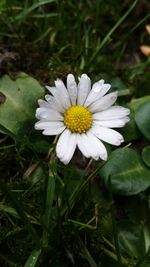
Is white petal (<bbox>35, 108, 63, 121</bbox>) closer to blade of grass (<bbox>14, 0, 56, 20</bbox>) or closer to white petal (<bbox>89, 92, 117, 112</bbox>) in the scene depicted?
white petal (<bbox>89, 92, 117, 112</bbox>)

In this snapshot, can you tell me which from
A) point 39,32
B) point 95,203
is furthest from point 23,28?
point 95,203

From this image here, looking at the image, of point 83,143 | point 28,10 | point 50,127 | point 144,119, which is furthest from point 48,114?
point 28,10

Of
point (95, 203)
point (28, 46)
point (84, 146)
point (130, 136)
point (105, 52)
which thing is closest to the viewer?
point (84, 146)

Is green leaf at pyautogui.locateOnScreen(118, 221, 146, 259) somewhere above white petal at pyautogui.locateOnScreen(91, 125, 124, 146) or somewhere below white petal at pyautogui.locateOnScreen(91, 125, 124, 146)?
below

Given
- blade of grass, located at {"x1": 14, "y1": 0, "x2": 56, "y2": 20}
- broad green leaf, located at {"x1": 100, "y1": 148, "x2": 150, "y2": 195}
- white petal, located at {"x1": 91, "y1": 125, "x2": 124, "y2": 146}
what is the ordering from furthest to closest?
1. blade of grass, located at {"x1": 14, "y1": 0, "x2": 56, "y2": 20}
2. broad green leaf, located at {"x1": 100, "y1": 148, "x2": 150, "y2": 195}
3. white petal, located at {"x1": 91, "y1": 125, "x2": 124, "y2": 146}

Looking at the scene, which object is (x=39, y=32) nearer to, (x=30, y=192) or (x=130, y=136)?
(x=130, y=136)

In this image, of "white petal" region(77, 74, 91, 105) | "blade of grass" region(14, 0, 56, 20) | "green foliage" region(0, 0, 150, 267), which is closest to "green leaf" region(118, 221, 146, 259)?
"green foliage" region(0, 0, 150, 267)

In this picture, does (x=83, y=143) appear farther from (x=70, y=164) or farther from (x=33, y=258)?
(x=33, y=258)
